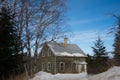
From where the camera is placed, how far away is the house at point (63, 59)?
122ft

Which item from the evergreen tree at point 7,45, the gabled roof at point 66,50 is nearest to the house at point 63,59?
the gabled roof at point 66,50

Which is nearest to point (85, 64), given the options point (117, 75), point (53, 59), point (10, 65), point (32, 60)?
point (53, 59)

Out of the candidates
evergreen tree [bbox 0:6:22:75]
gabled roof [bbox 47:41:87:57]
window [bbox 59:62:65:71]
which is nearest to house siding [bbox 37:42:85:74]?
window [bbox 59:62:65:71]

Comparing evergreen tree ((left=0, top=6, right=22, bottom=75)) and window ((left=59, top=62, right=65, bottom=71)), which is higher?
evergreen tree ((left=0, top=6, right=22, bottom=75))

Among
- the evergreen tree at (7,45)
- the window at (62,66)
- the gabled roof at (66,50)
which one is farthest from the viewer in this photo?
the gabled roof at (66,50)

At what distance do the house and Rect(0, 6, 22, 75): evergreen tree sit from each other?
21838mm

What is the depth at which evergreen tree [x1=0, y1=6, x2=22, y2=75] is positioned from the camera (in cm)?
1290

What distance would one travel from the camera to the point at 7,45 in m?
13.1

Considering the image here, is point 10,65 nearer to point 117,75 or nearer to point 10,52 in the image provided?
point 10,52

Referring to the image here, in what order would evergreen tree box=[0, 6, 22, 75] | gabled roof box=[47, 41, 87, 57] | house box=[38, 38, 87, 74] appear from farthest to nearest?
gabled roof box=[47, 41, 87, 57] → house box=[38, 38, 87, 74] → evergreen tree box=[0, 6, 22, 75]

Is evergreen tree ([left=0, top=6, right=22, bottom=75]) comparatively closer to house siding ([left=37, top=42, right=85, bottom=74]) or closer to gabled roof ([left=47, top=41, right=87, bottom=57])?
gabled roof ([left=47, top=41, right=87, bottom=57])

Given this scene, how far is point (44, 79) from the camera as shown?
1152 centimetres

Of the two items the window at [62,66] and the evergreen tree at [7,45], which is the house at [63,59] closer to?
the window at [62,66]

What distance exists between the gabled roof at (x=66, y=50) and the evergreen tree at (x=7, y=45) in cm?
2242
